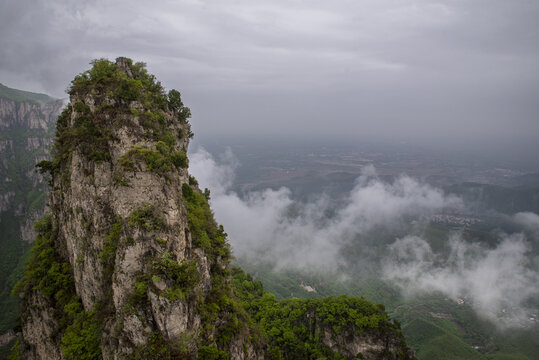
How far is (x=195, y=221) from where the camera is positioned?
28.1m

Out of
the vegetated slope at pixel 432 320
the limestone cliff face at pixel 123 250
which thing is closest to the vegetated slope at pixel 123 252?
the limestone cliff face at pixel 123 250

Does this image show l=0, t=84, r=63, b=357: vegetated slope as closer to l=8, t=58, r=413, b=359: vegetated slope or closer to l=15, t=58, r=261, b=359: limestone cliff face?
l=8, t=58, r=413, b=359: vegetated slope

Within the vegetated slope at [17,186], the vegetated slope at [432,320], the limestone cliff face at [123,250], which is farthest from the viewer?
the vegetated slope at [432,320]

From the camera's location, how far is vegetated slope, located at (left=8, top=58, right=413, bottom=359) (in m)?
20.9

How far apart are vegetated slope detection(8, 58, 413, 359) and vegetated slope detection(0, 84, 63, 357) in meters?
84.8

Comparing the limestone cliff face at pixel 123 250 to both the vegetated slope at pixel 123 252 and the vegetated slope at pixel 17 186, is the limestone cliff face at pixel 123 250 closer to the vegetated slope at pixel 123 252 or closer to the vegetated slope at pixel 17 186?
the vegetated slope at pixel 123 252

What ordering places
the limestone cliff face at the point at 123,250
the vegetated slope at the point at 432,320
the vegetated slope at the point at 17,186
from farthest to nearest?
the vegetated slope at the point at 432,320 → the vegetated slope at the point at 17,186 → the limestone cliff face at the point at 123,250

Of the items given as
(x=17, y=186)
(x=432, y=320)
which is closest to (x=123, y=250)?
(x=432, y=320)

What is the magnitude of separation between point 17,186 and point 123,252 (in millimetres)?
210057

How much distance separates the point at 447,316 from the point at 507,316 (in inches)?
1558

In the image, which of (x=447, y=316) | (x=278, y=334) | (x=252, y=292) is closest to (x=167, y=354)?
(x=278, y=334)

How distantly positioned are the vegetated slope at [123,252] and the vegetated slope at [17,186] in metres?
84.8

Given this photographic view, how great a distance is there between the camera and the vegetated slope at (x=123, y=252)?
2088 cm

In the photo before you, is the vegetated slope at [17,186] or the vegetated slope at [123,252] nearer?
the vegetated slope at [123,252]
